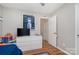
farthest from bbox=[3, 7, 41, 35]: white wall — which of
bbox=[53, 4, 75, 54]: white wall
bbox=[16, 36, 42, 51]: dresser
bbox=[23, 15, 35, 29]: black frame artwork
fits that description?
bbox=[53, 4, 75, 54]: white wall

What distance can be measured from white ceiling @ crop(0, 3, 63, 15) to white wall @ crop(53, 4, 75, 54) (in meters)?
0.12

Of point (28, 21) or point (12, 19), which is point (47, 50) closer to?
point (28, 21)

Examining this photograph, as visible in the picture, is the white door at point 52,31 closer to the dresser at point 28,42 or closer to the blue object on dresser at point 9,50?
the dresser at point 28,42

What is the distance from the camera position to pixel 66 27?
1564 millimetres

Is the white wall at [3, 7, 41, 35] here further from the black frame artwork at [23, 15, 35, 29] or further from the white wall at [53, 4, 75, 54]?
the white wall at [53, 4, 75, 54]

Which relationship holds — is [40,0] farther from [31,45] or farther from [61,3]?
[31,45]

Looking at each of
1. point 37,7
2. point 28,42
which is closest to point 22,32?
point 28,42

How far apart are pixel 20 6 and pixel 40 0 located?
1.16 ft

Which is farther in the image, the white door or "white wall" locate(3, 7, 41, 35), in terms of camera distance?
the white door

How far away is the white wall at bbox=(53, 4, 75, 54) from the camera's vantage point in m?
1.43

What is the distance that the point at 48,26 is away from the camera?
153cm
